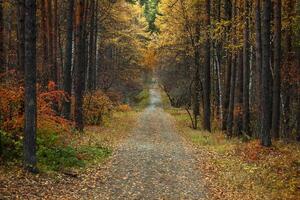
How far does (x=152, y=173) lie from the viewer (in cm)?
1444

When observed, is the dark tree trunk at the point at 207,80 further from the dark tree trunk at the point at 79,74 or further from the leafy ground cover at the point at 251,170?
the dark tree trunk at the point at 79,74

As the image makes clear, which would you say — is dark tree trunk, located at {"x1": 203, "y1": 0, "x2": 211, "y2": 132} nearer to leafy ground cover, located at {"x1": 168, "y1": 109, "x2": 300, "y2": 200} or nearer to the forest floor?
the forest floor

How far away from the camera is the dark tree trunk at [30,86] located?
11.7 metres

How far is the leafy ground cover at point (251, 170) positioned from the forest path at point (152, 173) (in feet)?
1.79

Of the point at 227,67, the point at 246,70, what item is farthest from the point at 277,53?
the point at 227,67

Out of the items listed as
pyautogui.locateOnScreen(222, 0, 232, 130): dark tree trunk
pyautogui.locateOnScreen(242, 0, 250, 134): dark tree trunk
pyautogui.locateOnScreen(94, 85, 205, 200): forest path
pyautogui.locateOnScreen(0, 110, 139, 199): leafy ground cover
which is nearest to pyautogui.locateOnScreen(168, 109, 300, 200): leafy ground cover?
pyautogui.locateOnScreen(94, 85, 205, 200): forest path

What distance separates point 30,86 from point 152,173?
16.3ft

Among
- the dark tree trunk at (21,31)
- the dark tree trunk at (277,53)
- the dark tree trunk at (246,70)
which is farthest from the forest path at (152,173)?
the dark tree trunk at (21,31)

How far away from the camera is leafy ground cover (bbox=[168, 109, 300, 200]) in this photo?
40.2 feet

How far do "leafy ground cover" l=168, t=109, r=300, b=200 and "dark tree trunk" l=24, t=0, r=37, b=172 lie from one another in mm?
5116

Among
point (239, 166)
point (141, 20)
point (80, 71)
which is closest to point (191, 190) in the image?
point (239, 166)

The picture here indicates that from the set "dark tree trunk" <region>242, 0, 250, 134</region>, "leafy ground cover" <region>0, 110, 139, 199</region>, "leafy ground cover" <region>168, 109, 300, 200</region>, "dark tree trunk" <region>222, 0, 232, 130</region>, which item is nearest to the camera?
"leafy ground cover" <region>0, 110, 139, 199</region>

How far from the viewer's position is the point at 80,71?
22.3 m

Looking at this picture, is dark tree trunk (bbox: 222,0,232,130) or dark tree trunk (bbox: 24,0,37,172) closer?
dark tree trunk (bbox: 24,0,37,172)
